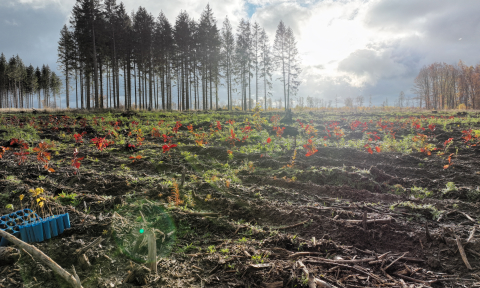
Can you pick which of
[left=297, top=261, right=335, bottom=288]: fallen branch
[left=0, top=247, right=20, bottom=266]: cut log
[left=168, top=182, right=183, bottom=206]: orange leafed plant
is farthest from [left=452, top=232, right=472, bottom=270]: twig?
[left=0, top=247, right=20, bottom=266]: cut log

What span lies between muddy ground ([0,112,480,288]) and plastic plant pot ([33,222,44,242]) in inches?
6.9

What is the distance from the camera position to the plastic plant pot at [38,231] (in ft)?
9.00

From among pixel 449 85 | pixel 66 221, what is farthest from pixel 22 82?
pixel 449 85

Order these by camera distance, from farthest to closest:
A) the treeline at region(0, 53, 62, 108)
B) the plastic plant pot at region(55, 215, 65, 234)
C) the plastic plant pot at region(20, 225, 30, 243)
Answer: the treeline at region(0, 53, 62, 108)
the plastic plant pot at region(55, 215, 65, 234)
the plastic plant pot at region(20, 225, 30, 243)

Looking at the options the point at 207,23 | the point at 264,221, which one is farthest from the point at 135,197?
the point at 207,23

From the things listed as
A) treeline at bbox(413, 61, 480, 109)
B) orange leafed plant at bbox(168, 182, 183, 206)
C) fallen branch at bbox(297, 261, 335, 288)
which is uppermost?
treeline at bbox(413, 61, 480, 109)

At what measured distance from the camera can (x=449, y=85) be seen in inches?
1997

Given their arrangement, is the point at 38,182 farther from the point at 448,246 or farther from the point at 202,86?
the point at 202,86

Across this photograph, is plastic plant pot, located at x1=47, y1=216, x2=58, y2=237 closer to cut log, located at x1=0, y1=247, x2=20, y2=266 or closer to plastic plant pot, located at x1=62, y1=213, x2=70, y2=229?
plastic plant pot, located at x1=62, y1=213, x2=70, y2=229

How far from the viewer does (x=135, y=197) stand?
4246 millimetres

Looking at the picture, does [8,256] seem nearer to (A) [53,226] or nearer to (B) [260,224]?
(A) [53,226]

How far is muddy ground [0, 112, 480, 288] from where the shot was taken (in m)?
2.36

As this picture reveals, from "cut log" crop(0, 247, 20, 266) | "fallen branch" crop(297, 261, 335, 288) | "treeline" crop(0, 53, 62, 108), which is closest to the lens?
"fallen branch" crop(297, 261, 335, 288)

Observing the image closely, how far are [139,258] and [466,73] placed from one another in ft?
A: 222
